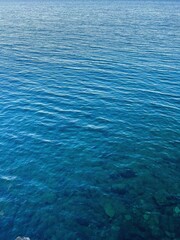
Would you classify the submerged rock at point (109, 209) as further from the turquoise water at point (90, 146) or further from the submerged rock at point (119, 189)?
the submerged rock at point (119, 189)

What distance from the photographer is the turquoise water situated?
64.8 feet

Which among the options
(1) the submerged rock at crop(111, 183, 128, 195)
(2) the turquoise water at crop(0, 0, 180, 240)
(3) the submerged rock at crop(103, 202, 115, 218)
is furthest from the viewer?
(1) the submerged rock at crop(111, 183, 128, 195)

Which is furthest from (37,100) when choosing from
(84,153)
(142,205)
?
(142,205)

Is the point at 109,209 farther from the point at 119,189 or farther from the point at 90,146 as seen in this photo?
the point at 90,146

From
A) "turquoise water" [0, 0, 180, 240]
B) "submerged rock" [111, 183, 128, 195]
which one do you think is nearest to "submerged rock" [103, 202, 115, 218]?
"turquoise water" [0, 0, 180, 240]

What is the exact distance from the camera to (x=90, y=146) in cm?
2852

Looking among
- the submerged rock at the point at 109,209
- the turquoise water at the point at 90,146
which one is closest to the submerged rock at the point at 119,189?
the turquoise water at the point at 90,146

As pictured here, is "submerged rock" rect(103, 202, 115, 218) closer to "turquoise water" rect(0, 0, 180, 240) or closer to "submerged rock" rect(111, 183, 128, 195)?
"turquoise water" rect(0, 0, 180, 240)

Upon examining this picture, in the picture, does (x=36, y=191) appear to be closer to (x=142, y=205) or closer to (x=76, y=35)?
(x=142, y=205)

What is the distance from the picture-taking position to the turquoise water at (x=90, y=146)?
19766 mm

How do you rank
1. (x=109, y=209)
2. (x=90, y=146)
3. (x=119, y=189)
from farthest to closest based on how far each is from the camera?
(x=90, y=146) → (x=119, y=189) → (x=109, y=209)

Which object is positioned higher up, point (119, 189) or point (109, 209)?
point (119, 189)

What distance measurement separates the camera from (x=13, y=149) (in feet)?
91.7

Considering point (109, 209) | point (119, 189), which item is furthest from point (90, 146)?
point (109, 209)
